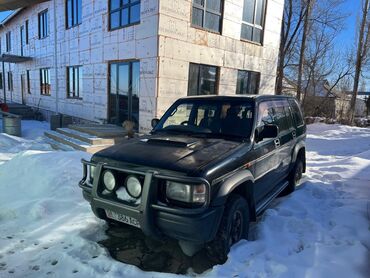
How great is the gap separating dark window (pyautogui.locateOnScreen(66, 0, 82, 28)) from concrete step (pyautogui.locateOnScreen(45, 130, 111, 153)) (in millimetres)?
5753

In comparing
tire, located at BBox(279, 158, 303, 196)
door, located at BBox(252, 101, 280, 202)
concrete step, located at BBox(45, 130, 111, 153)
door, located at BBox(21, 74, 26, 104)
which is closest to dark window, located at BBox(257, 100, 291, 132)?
door, located at BBox(252, 101, 280, 202)

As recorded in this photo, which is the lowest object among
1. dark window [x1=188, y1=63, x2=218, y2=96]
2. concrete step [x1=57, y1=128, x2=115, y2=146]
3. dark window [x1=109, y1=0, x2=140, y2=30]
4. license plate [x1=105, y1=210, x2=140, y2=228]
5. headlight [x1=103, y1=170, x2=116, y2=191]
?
concrete step [x1=57, y1=128, x2=115, y2=146]

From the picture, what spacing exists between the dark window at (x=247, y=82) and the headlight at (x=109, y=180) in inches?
402

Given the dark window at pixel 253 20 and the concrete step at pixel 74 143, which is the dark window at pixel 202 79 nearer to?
the dark window at pixel 253 20

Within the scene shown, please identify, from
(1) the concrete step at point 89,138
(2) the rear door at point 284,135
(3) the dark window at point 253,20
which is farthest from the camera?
(3) the dark window at point 253,20

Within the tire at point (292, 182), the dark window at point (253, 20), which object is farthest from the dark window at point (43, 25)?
the tire at point (292, 182)

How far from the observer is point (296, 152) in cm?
529

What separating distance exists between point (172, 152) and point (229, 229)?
102cm

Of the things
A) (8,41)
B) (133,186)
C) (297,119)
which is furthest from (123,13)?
(8,41)

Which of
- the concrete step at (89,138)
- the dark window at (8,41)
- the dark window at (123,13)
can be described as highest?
the dark window at (8,41)

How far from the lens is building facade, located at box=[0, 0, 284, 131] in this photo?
366 inches

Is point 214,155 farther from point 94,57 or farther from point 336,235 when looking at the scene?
point 94,57

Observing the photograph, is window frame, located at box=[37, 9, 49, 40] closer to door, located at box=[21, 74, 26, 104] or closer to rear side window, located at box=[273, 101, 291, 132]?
door, located at box=[21, 74, 26, 104]

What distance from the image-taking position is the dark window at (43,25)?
1671cm
